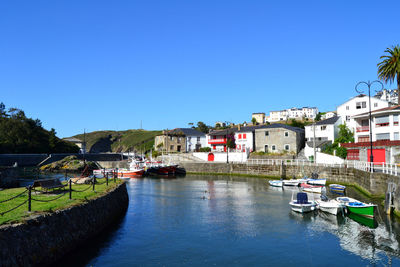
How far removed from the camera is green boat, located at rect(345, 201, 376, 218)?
24.8 m

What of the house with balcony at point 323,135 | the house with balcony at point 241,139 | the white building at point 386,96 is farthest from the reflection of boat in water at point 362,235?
the white building at point 386,96

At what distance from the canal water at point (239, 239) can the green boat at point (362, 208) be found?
845 mm

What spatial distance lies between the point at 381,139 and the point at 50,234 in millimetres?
52616

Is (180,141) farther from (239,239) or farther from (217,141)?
(239,239)

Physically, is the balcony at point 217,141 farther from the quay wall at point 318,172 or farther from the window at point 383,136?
the window at point 383,136

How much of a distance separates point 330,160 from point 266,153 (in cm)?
1970

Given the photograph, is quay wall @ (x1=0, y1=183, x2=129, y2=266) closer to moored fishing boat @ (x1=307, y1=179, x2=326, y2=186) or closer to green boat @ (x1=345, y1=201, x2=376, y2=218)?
green boat @ (x1=345, y1=201, x2=376, y2=218)

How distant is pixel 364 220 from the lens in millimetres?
25000

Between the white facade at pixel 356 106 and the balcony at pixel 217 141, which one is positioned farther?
the balcony at pixel 217 141

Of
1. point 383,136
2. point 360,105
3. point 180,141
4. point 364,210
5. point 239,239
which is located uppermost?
point 360,105

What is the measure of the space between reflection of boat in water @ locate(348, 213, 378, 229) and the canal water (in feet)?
0.50

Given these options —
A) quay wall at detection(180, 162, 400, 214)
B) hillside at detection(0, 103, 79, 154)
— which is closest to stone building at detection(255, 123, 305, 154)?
quay wall at detection(180, 162, 400, 214)

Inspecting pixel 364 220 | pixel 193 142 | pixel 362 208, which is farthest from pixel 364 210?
pixel 193 142

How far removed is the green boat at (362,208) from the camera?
81.5 feet
